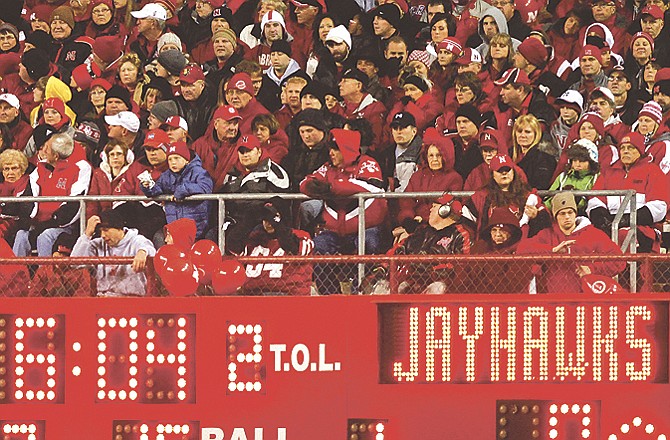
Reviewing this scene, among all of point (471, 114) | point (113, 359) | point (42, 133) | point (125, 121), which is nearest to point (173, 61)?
point (125, 121)

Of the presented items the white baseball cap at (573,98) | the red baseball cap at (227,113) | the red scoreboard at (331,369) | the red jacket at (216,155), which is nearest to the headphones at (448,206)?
the red jacket at (216,155)

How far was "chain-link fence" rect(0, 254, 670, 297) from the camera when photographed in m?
10.4

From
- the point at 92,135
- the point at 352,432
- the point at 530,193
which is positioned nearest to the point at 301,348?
the point at 352,432

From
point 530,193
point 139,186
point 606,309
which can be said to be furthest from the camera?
point 139,186

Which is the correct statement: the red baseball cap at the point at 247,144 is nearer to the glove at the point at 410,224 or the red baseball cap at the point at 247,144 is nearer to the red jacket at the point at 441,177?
the red jacket at the point at 441,177

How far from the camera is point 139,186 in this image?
47.4 ft

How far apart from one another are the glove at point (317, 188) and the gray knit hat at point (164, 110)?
105 inches

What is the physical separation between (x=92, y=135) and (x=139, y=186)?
192cm

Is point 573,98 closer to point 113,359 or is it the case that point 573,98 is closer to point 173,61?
point 173,61

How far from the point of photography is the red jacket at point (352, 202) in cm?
1354

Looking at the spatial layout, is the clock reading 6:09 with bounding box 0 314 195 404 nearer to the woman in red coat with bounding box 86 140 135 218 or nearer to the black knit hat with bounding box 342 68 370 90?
the woman in red coat with bounding box 86 140 135 218

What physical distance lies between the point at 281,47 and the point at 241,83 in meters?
1.15

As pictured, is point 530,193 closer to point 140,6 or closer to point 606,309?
point 606,309

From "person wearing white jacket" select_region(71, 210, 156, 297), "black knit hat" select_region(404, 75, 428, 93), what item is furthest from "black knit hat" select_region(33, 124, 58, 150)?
"black knit hat" select_region(404, 75, 428, 93)
